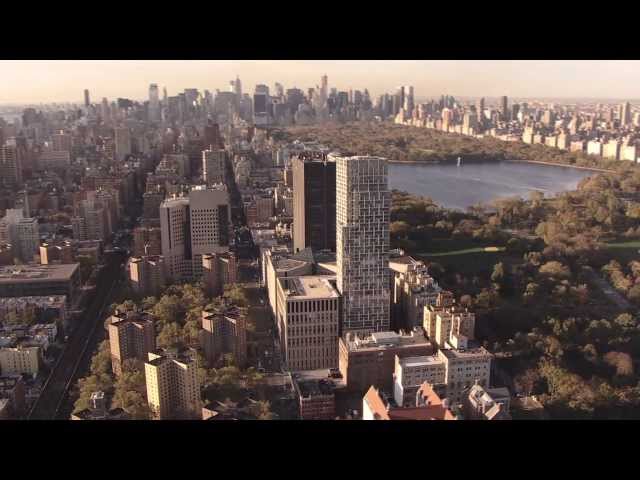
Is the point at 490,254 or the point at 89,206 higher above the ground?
the point at 89,206

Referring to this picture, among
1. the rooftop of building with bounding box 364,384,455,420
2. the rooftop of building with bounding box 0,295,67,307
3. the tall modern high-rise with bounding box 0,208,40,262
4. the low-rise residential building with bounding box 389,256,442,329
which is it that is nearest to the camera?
the rooftop of building with bounding box 364,384,455,420

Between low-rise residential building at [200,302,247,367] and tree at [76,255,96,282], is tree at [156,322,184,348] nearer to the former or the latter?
low-rise residential building at [200,302,247,367]

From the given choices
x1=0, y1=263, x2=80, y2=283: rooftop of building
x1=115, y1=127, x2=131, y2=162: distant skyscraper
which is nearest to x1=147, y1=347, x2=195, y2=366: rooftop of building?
x1=0, y1=263, x2=80, y2=283: rooftop of building

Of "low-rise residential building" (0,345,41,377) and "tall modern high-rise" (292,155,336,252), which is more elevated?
"tall modern high-rise" (292,155,336,252)

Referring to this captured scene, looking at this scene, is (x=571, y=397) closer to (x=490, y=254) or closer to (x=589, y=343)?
(x=589, y=343)

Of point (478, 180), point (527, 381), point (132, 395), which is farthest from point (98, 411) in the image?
point (478, 180)

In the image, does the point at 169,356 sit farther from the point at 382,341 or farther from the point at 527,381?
the point at 527,381
